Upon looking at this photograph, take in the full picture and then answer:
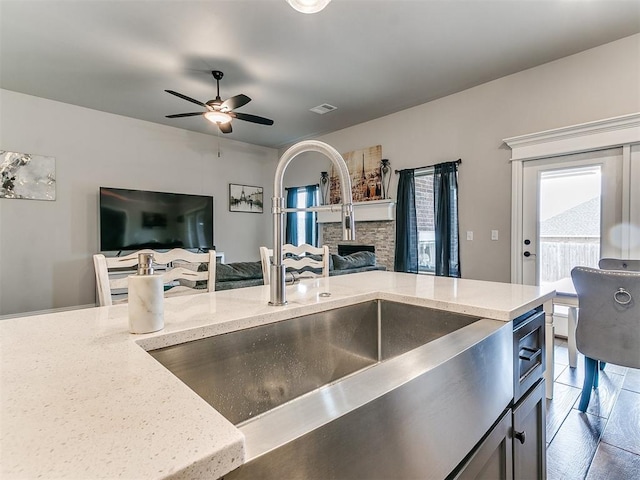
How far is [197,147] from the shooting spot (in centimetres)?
562

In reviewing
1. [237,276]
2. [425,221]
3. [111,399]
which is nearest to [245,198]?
[425,221]

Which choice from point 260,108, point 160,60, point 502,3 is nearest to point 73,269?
point 160,60

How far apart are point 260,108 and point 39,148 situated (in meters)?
2.85

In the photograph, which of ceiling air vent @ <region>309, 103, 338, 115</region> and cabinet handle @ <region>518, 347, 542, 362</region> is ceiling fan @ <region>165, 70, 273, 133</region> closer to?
ceiling air vent @ <region>309, 103, 338, 115</region>

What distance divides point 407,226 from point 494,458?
3.68 meters

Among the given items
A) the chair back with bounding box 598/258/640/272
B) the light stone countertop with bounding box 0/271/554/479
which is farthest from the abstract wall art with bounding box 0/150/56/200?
the chair back with bounding box 598/258/640/272

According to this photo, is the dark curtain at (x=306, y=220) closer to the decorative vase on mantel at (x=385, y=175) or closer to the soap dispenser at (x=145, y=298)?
the decorative vase on mantel at (x=385, y=175)

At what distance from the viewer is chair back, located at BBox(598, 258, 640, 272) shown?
8.27ft

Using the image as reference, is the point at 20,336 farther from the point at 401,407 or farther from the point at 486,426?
the point at 486,426

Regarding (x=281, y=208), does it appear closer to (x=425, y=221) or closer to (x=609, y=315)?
(x=609, y=315)

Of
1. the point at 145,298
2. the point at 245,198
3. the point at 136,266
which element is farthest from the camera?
the point at 245,198

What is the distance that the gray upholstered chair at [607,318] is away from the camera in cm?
179

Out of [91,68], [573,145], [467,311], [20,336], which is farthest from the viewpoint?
[91,68]

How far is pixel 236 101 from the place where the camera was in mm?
3383
